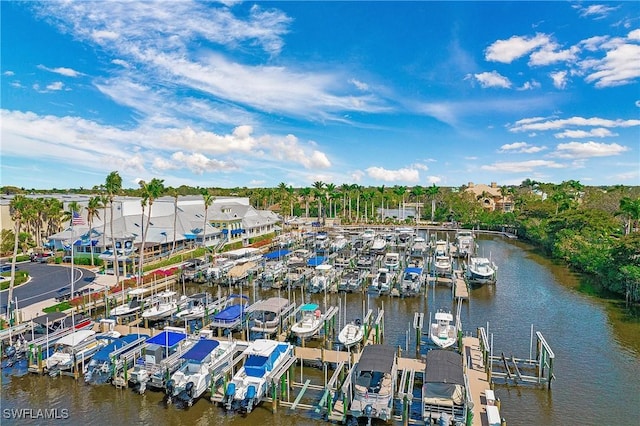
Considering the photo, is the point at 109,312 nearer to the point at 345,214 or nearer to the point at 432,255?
the point at 432,255

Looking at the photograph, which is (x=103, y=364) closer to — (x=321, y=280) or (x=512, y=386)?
(x=321, y=280)

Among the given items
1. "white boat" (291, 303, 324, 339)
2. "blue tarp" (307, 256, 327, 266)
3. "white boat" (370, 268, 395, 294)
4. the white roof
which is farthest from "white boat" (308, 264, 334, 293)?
the white roof

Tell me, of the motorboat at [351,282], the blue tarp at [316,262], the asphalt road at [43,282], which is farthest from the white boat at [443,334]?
the asphalt road at [43,282]

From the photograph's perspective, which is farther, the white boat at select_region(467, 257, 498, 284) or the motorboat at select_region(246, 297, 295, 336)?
the white boat at select_region(467, 257, 498, 284)

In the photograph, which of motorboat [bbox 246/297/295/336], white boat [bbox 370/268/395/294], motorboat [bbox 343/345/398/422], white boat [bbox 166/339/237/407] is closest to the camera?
motorboat [bbox 343/345/398/422]

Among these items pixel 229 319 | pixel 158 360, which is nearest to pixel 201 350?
pixel 158 360

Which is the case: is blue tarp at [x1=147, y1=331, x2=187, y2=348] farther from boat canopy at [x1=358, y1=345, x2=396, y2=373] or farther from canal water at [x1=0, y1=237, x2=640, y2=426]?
boat canopy at [x1=358, y1=345, x2=396, y2=373]
